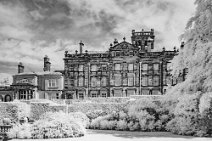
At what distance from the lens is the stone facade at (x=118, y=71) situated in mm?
49688

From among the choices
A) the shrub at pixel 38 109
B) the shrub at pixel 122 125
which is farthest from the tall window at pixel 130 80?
the shrub at pixel 122 125

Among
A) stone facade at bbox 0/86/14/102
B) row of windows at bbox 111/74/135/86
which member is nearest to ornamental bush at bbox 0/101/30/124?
stone facade at bbox 0/86/14/102

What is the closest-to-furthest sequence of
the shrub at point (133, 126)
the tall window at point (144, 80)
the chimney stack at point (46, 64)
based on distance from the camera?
the shrub at point (133, 126) → the tall window at point (144, 80) → the chimney stack at point (46, 64)

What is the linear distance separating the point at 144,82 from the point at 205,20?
34080 mm

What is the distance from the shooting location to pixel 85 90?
168 ft

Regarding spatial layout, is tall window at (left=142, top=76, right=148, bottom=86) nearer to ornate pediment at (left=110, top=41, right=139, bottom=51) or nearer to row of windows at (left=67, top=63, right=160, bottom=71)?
row of windows at (left=67, top=63, right=160, bottom=71)

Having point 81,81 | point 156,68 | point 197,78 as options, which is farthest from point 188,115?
point 81,81

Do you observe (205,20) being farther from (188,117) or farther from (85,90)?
(85,90)

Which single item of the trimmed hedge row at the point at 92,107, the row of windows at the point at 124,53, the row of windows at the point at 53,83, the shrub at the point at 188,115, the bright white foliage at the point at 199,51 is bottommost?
the trimmed hedge row at the point at 92,107

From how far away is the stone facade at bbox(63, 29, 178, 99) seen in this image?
49688 mm

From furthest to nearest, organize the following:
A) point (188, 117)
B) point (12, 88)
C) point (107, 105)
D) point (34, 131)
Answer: point (12, 88) < point (107, 105) < point (188, 117) < point (34, 131)

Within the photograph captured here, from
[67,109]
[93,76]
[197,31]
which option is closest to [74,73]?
[93,76]

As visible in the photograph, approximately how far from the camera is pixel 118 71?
51.1 meters

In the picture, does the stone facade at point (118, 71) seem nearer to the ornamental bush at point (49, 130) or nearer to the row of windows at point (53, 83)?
the row of windows at point (53, 83)
